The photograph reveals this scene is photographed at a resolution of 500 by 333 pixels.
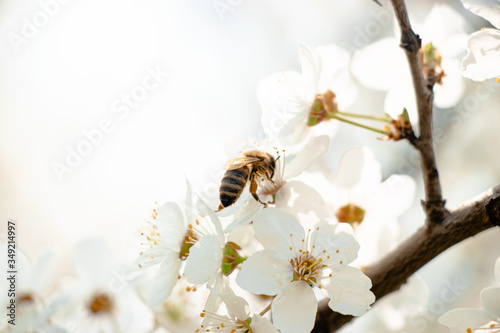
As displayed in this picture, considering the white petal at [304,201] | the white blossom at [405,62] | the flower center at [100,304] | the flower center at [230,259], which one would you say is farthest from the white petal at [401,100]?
the flower center at [100,304]

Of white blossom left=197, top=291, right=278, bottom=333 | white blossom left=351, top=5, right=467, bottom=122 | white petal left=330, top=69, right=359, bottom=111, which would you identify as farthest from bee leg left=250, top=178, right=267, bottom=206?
white blossom left=351, top=5, right=467, bottom=122

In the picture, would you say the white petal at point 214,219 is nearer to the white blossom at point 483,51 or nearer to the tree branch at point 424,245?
the tree branch at point 424,245

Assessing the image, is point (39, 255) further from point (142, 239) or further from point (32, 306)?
point (142, 239)

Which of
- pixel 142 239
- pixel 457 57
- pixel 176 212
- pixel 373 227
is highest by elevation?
pixel 457 57

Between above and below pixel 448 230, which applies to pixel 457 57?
above

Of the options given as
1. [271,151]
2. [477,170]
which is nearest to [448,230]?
[271,151]

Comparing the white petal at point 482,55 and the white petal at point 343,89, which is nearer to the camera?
the white petal at point 482,55

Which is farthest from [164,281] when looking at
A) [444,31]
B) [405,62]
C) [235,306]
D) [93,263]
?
[444,31]
